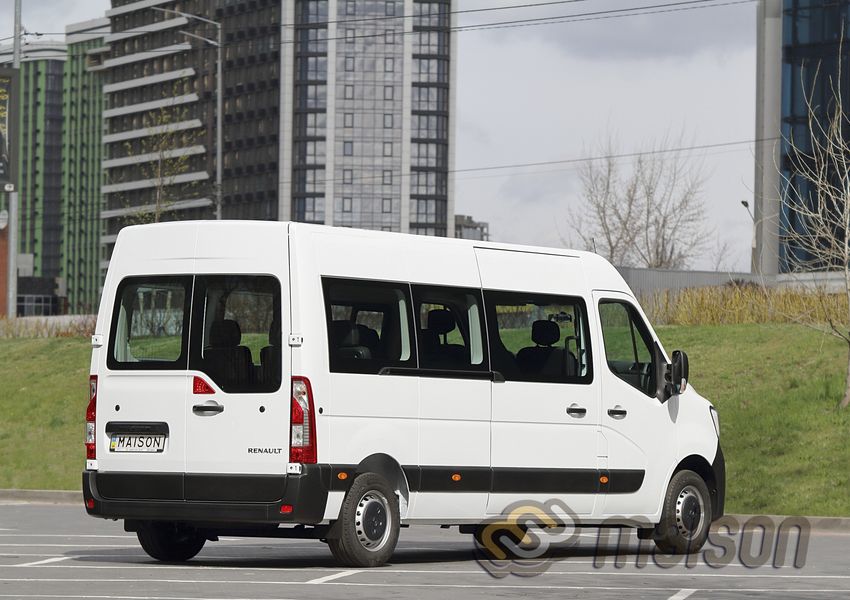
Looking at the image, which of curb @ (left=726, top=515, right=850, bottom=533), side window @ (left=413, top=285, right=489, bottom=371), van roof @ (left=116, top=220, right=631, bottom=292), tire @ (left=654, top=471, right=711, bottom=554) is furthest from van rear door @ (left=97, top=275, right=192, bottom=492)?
curb @ (left=726, top=515, right=850, bottom=533)

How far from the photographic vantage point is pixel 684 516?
15.3m

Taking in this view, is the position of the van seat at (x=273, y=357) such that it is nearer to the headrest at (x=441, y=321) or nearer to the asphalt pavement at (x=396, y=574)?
the asphalt pavement at (x=396, y=574)

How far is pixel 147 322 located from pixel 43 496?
12.7 meters

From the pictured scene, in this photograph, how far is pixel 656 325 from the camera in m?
37.5

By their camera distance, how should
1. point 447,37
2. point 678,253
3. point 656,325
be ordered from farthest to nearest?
point 447,37 < point 678,253 < point 656,325

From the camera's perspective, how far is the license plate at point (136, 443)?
42.4 feet

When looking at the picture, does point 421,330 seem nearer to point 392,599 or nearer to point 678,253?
point 392,599

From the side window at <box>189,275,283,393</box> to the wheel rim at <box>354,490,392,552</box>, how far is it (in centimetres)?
111

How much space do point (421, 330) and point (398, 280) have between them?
42 centimetres

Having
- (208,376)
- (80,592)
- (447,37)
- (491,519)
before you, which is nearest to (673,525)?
(491,519)

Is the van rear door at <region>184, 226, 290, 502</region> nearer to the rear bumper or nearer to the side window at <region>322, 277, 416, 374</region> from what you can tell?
the rear bumper

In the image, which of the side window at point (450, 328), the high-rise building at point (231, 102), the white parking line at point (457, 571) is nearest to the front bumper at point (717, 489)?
the white parking line at point (457, 571)

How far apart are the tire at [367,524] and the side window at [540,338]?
1608 millimetres

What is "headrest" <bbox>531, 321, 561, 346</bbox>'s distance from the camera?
14.5m
